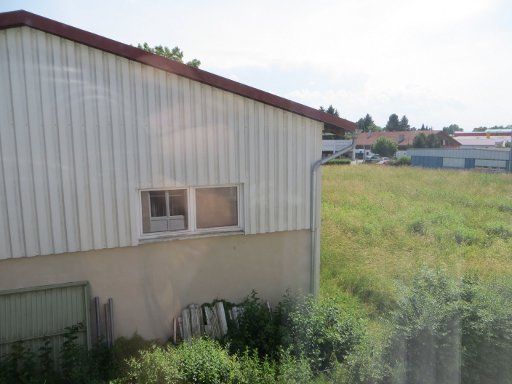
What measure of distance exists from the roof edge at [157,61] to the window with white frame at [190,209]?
1.49 m

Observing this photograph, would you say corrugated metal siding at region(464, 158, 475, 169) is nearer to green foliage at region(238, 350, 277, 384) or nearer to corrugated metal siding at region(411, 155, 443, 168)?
corrugated metal siding at region(411, 155, 443, 168)

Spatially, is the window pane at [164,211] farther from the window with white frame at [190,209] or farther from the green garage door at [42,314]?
the green garage door at [42,314]

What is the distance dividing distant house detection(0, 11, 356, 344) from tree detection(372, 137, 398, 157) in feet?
204

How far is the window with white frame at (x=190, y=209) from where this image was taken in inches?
211

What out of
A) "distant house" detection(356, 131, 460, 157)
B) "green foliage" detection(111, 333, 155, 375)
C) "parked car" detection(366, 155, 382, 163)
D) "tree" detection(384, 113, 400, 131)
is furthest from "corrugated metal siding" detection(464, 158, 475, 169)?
"tree" detection(384, 113, 400, 131)

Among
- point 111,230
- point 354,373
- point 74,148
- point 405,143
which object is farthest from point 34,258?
point 405,143

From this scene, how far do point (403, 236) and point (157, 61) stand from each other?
846 cm

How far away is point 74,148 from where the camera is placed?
468cm

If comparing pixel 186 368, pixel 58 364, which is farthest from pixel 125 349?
pixel 186 368

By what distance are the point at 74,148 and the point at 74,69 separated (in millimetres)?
984

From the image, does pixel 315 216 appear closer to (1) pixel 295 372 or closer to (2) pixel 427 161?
(1) pixel 295 372

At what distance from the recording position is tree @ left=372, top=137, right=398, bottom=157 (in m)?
64.0

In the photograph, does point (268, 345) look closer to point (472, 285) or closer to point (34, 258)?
point (472, 285)

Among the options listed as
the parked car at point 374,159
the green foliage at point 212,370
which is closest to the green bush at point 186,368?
the green foliage at point 212,370
